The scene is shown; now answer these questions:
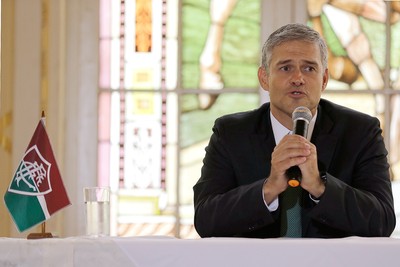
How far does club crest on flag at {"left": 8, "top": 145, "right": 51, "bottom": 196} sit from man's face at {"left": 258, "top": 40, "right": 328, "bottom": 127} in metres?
0.69

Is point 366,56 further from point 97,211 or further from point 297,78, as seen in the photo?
point 97,211

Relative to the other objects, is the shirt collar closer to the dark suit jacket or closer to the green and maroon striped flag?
the dark suit jacket

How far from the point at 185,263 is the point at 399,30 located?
2888 millimetres

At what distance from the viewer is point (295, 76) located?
2596mm

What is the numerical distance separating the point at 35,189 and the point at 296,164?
0.69m

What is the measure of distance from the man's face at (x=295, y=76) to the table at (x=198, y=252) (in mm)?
873

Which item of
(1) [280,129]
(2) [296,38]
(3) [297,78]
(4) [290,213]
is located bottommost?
(4) [290,213]

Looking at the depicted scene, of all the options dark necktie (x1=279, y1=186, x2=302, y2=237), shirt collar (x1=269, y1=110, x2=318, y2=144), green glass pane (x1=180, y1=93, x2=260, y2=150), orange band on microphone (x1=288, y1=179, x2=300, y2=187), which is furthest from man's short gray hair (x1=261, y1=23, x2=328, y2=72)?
green glass pane (x1=180, y1=93, x2=260, y2=150)

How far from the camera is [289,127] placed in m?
2.73

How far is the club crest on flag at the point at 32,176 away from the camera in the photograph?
2371 mm

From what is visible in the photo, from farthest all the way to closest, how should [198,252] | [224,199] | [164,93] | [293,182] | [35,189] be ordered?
[164,93] < [224,199] < [35,189] < [293,182] < [198,252]

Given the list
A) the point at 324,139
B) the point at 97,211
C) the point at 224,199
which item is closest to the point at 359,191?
the point at 324,139

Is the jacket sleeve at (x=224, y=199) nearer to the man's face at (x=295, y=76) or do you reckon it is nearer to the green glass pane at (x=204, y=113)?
the man's face at (x=295, y=76)

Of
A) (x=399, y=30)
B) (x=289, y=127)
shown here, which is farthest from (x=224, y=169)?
(x=399, y=30)
